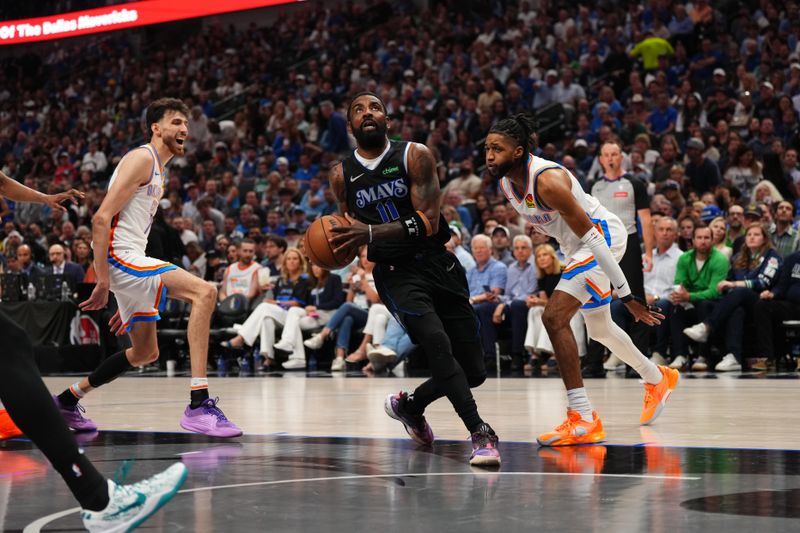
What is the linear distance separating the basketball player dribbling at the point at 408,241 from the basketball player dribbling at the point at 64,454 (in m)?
1.87

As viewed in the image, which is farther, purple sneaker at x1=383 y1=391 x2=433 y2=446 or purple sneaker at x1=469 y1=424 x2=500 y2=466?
purple sneaker at x1=383 y1=391 x2=433 y2=446

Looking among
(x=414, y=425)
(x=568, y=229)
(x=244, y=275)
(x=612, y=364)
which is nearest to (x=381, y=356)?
(x=612, y=364)

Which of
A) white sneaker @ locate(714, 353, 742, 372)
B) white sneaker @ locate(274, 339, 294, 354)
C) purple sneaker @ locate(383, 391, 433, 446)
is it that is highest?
white sneaker @ locate(274, 339, 294, 354)

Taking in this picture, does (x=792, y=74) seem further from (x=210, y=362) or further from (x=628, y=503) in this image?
(x=628, y=503)

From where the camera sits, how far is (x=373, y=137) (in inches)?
196

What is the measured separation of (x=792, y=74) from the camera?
13.4 meters

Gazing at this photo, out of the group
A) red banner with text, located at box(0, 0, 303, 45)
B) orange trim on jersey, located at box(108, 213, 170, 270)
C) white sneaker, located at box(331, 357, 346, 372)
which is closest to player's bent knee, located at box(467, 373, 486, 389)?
orange trim on jersey, located at box(108, 213, 170, 270)

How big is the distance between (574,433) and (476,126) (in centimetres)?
1112

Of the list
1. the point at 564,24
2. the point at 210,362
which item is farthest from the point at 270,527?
the point at 564,24

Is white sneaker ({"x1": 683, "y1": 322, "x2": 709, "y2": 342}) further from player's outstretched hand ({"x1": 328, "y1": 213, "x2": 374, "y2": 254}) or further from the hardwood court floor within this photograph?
player's outstretched hand ({"x1": 328, "y1": 213, "x2": 374, "y2": 254})

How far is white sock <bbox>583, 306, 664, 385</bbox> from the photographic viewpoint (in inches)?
225

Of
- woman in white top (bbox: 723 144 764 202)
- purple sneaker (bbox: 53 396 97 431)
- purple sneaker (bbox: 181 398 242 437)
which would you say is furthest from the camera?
woman in white top (bbox: 723 144 764 202)

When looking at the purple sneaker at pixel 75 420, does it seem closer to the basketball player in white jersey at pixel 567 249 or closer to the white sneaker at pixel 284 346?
the basketball player in white jersey at pixel 567 249

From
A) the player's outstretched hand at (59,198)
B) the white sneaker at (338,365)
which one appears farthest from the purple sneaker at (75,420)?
the white sneaker at (338,365)
